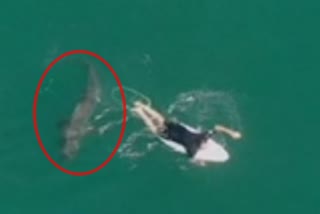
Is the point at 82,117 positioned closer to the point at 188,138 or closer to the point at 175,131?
the point at 175,131

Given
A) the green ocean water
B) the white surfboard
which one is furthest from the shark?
the white surfboard

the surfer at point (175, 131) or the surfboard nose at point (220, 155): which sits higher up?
the surfer at point (175, 131)

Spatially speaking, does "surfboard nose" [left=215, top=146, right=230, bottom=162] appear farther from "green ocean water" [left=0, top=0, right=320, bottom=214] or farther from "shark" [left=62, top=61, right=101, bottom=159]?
"shark" [left=62, top=61, right=101, bottom=159]

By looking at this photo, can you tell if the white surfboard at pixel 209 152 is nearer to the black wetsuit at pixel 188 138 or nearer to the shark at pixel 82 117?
the black wetsuit at pixel 188 138

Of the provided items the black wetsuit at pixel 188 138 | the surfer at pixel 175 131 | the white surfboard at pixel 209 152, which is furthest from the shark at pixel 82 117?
the white surfboard at pixel 209 152

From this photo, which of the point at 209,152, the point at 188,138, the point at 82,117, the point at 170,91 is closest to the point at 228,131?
the point at 209,152

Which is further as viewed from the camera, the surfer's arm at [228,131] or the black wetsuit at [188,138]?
the surfer's arm at [228,131]

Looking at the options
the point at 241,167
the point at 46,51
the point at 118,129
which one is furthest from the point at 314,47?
the point at 46,51
